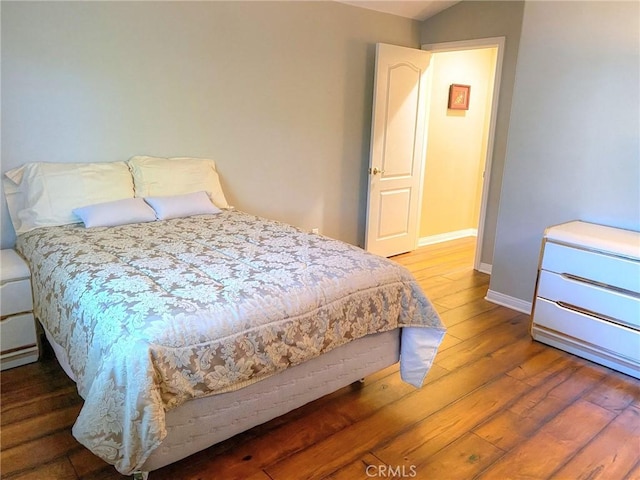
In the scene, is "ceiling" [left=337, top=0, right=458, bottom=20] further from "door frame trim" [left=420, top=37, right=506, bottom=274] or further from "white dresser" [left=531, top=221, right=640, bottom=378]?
"white dresser" [left=531, top=221, right=640, bottom=378]

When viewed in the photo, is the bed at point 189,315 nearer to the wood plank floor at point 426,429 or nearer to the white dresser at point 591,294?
the wood plank floor at point 426,429

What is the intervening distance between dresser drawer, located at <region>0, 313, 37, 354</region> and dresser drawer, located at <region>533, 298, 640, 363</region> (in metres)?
3.00

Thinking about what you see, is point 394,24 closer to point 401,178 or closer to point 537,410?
point 401,178

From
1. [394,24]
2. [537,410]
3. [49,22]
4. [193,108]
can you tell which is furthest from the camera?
[394,24]

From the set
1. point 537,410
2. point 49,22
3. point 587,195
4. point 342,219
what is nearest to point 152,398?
point 537,410

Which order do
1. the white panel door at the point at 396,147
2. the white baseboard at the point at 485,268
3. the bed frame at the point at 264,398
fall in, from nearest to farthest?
1. the bed frame at the point at 264,398
2. the white panel door at the point at 396,147
3. the white baseboard at the point at 485,268

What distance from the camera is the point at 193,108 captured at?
11.3 feet

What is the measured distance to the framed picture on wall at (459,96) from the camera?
16.8ft

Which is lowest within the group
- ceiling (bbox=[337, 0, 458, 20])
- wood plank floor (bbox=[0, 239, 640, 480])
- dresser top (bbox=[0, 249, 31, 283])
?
wood plank floor (bbox=[0, 239, 640, 480])

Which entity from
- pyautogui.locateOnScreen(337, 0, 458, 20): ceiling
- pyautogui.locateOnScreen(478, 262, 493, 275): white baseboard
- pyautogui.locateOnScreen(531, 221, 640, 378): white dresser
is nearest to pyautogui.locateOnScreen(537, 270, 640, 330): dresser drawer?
pyautogui.locateOnScreen(531, 221, 640, 378): white dresser

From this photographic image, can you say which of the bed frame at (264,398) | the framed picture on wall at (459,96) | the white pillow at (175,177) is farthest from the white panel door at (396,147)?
the bed frame at (264,398)

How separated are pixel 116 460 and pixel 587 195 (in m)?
3.04

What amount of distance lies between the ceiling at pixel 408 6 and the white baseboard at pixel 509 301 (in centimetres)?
265

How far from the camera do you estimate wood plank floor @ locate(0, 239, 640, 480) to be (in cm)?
188
